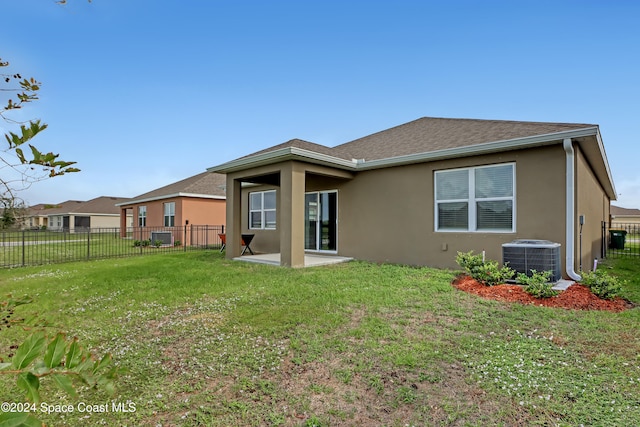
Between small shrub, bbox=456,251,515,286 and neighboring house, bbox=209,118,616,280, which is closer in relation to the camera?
small shrub, bbox=456,251,515,286

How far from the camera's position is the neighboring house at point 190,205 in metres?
19.2

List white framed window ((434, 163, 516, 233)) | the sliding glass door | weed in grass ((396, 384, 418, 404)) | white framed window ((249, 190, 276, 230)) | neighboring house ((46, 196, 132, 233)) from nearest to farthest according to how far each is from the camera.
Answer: weed in grass ((396, 384, 418, 404)) → white framed window ((434, 163, 516, 233)) → the sliding glass door → white framed window ((249, 190, 276, 230)) → neighboring house ((46, 196, 132, 233))

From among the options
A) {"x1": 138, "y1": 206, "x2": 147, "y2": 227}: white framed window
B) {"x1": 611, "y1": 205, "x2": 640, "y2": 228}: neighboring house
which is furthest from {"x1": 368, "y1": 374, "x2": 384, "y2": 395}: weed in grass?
{"x1": 611, "y1": 205, "x2": 640, "y2": 228}: neighboring house

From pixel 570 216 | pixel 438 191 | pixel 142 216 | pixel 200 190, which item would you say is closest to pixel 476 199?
pixel 438 191

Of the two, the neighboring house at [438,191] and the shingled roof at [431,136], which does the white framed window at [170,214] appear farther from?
the shingled roof at [431,136]

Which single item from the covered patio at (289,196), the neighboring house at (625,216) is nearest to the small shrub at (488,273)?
the covered patio at (289,196)

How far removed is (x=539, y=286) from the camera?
18.2ft

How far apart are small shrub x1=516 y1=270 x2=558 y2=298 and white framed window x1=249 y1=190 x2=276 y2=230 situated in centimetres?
906

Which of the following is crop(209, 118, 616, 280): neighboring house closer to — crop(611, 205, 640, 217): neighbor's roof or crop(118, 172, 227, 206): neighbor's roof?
crop(118, 172, 227, 206): neighbor's roof

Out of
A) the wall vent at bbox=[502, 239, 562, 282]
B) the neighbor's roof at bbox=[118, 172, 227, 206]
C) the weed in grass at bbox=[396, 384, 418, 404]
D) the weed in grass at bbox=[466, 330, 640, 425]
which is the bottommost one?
the weed in grass at bbox=[396, 384, 418, 404]

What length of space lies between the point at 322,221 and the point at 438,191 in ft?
14.0

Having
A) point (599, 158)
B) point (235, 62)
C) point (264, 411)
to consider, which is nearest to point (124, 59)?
point (235, 62)

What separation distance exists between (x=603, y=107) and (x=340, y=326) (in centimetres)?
1210

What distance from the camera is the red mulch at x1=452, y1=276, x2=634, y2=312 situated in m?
5.14
